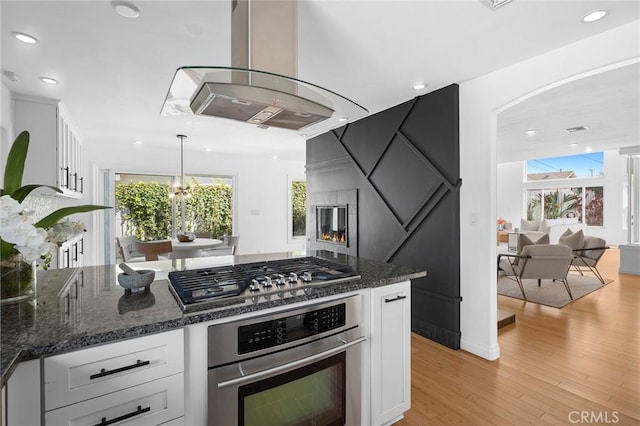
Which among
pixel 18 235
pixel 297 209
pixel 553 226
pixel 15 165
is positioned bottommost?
pixel 553 226

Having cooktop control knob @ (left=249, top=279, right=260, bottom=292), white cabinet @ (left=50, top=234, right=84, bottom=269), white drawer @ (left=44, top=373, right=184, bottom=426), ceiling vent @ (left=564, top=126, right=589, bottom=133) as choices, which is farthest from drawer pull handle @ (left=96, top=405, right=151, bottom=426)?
ceiling vent @ (left=564, top=126, right=589, bottom=133)

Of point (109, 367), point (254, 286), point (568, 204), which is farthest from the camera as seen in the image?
point (568, 204)

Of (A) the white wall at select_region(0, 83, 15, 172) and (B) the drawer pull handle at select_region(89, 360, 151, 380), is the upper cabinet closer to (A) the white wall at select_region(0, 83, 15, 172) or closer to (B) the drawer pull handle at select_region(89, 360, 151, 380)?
(A) the white wall at select_region(0, 83, 15, 172)

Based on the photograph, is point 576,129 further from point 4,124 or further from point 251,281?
point 4,124

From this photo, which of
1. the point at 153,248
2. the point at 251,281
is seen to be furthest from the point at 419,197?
the point at 153,248

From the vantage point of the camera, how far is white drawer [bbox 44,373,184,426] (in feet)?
3.26

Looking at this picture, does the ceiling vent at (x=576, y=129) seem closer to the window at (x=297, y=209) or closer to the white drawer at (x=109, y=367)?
the window at (x=297, y=209)

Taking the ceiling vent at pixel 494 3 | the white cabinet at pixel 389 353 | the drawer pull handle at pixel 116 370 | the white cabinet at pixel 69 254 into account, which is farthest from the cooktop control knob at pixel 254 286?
the white cabinet at pixel 69 254

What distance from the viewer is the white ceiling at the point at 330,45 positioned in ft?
6.18

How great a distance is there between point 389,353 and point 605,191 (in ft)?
33.8

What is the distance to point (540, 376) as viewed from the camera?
2.43 m

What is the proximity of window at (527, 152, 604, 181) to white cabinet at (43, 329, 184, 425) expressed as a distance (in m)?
11.1

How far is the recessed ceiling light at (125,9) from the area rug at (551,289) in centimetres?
513

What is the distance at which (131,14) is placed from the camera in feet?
6.29
